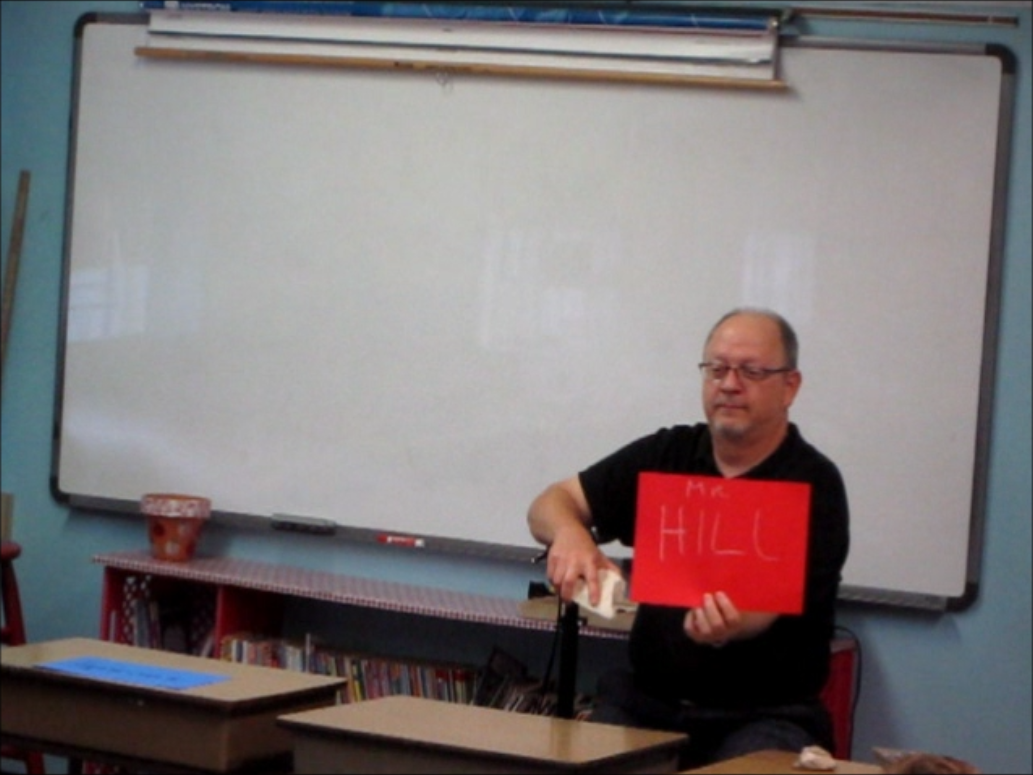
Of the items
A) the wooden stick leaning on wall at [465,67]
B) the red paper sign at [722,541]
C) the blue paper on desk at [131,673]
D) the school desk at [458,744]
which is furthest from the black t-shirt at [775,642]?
the wooden stick leaning on wall at [465,67]

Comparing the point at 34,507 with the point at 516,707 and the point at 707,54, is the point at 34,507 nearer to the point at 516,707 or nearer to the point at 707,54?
the point at 516,707

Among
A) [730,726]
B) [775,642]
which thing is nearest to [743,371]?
[775,642]

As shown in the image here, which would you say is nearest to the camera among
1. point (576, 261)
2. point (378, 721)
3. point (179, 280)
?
point (378, 721)

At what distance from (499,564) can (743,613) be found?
1.68m

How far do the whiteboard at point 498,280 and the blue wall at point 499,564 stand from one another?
2.4 inches

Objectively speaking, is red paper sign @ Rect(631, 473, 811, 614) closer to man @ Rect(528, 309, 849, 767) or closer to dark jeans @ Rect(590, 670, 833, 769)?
man @ Rect(528, 309, 849, 767)

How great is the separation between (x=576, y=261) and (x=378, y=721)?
213cm

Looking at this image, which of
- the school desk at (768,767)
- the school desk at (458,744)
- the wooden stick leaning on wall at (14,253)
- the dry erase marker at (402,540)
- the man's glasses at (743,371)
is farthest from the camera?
the wooden stick leaning on wall at (14,253)

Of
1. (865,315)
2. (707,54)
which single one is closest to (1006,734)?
(865,315)

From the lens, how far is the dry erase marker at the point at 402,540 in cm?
417

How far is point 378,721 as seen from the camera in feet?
6.88

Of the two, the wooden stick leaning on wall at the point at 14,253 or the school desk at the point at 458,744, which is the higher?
the wooden stick leaning on wall at the point at 14,253

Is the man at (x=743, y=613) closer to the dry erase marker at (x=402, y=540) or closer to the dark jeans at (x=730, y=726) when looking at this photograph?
the dark jeans at (x=730, y=726)

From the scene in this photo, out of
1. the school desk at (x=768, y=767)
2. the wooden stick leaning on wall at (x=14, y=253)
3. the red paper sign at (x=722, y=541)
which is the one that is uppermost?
the wooden stick leaning on wall at (x=14, y=253)
